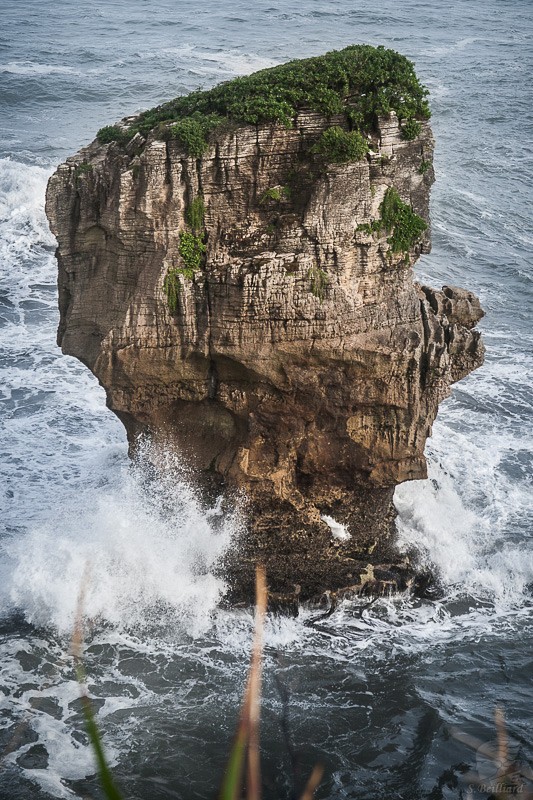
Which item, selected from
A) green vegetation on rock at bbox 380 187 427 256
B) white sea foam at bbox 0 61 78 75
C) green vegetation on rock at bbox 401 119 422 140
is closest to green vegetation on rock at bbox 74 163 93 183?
green vegetation on rock at bbox 380 187 427 256

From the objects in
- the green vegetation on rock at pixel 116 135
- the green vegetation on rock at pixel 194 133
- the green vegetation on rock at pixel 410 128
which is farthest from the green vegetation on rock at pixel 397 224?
the green vegetation on rock at pixel 116 135

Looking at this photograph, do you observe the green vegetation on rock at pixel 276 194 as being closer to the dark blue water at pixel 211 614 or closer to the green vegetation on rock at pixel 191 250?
the green vegetation on rock at pixel 191 250

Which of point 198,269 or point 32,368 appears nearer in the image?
point 198,269

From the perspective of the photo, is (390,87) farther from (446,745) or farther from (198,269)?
(446,745)

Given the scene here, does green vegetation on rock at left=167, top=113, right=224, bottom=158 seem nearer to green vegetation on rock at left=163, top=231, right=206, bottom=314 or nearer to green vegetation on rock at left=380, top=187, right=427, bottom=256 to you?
green vegetation on rock at left=163, top=231, right=206, bottom=314

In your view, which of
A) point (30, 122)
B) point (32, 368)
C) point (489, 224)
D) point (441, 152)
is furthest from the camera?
point (30, 122)

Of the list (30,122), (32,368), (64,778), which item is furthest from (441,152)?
(64,778)

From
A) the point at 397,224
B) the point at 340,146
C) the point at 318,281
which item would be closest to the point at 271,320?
the point at 318,281

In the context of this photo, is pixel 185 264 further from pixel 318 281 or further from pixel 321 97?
pixel 321 97
